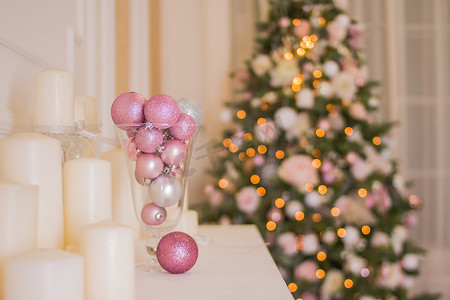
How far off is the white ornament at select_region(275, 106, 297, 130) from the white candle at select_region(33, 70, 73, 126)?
68.4 inches

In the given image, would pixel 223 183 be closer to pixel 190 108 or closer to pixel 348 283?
pixel 348 283

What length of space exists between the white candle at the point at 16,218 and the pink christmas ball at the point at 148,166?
0.84 feet

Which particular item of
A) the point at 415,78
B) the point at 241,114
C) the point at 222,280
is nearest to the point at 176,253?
the point at 222,280

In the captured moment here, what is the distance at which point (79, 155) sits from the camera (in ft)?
2.84

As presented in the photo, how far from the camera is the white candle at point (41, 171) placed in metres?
0.58

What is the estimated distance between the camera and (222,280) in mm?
753

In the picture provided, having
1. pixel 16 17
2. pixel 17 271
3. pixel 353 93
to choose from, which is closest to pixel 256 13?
pixel 353 93

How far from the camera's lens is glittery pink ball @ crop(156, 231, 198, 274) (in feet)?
2.54

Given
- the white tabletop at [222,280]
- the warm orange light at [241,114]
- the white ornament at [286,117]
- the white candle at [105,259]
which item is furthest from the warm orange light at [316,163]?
the white candle at [105,259]

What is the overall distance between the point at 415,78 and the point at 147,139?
113 inches

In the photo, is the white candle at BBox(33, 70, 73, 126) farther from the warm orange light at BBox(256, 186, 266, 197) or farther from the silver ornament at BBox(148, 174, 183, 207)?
the warm orange light at BBox(256, 186, 266, 197)

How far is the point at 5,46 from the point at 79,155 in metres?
0.24

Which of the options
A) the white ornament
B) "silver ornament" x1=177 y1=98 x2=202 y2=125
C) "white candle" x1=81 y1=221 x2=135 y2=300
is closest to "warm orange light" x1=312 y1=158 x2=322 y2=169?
the white ornament

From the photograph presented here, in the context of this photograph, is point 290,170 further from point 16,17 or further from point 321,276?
point 16,17
